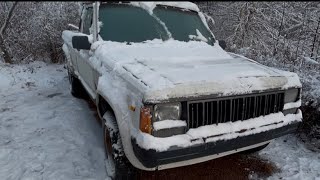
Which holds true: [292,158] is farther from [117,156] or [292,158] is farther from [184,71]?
[117,156]

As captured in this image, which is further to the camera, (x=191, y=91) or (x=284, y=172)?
(x=284, y=172)

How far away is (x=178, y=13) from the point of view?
4434mm

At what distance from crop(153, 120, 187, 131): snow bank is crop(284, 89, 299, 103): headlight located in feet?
4.18

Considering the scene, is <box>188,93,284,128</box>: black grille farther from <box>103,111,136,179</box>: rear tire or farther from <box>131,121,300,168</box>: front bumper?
<box>103,111,136,179</box>: rear tire

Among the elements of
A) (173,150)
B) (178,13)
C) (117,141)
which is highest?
(178,13)

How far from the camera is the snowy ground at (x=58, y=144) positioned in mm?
3523

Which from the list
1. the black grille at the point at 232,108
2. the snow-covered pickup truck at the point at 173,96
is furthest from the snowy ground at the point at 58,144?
the black grille at the point at 232,108

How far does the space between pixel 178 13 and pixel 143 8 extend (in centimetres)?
56

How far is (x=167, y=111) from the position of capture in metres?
2.50

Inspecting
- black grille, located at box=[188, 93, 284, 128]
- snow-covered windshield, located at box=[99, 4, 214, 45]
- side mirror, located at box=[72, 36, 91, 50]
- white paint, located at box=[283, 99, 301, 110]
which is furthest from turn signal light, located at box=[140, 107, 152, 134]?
side mirror, located at box=[72, 36, 91, 50]

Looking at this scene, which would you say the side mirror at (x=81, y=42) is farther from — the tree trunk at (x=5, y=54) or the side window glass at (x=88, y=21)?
the tree trunk at (x=5, y=54)

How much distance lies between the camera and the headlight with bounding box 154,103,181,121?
8.08ft

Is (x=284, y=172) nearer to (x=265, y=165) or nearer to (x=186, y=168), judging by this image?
(x=265, y=165)

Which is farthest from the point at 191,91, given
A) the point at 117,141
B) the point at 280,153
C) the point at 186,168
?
the point at 280,153
